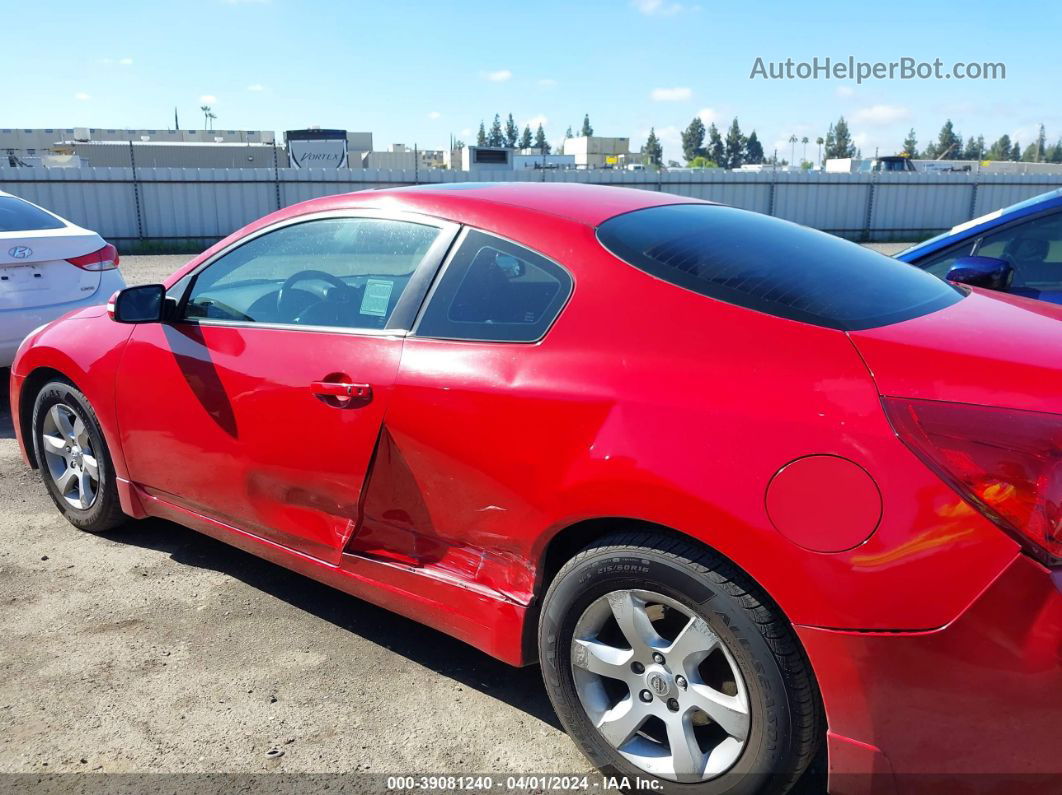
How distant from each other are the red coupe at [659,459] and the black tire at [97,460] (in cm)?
53

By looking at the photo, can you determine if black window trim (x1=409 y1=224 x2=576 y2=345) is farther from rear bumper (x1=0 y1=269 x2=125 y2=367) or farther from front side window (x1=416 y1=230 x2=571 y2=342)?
rear bumper (x1=0 y1=269 x2=125 y2=367)

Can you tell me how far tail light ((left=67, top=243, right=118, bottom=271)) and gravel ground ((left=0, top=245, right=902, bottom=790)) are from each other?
2863 millimetres

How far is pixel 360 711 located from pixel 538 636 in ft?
2.36

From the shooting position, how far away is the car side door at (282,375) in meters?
2.82

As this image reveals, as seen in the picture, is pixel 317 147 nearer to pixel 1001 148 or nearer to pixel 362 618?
pixel 362 618

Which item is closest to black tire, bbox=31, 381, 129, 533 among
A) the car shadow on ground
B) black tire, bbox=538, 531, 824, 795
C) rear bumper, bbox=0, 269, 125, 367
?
the car shadow on ground

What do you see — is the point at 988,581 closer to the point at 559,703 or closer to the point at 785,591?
the point at 785,591

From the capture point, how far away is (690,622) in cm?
217

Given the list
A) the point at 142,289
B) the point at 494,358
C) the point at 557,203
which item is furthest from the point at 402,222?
the point at 142,289

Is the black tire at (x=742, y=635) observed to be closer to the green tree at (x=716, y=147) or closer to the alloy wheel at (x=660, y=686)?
the alloy wheel at (x=660, y=686)

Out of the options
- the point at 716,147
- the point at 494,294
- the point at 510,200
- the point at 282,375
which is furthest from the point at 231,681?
the point at 716,147

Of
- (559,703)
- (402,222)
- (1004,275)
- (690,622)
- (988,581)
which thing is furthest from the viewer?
(1004,275)

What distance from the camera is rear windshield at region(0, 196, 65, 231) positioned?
20.0 feet

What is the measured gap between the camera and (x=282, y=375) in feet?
9.78
